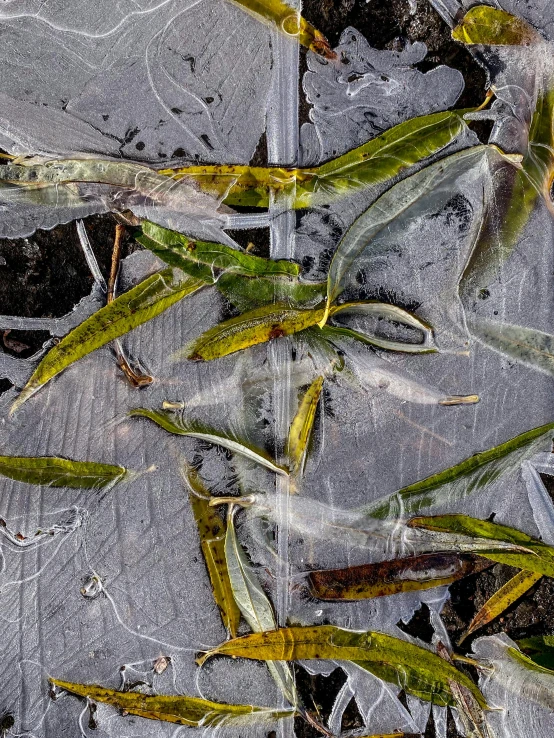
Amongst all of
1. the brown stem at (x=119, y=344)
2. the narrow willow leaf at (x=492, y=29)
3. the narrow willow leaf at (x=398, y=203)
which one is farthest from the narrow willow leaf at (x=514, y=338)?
the brown stem at (x=119, y=344)

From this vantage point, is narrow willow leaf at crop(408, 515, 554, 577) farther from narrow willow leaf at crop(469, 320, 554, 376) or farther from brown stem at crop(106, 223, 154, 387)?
brown stem at crop(106, 223, 154, 387)

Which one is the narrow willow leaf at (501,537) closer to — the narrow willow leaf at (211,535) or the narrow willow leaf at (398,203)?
the narrow willow leaf at (211,535)

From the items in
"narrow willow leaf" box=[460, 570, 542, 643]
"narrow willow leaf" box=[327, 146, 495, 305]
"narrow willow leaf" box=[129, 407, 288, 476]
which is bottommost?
"narrow willow leaf" box=[460, 570, 542, 643]

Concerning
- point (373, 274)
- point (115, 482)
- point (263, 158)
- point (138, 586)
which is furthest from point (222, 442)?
point (263, 158)

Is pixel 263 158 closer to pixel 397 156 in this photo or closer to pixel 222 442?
pixel 397 156

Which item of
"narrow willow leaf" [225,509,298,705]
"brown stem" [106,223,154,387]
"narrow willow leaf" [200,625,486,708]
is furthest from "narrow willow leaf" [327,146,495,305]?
"narrow willow leaf" [200,625,486,708]

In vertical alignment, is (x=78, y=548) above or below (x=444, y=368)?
below
